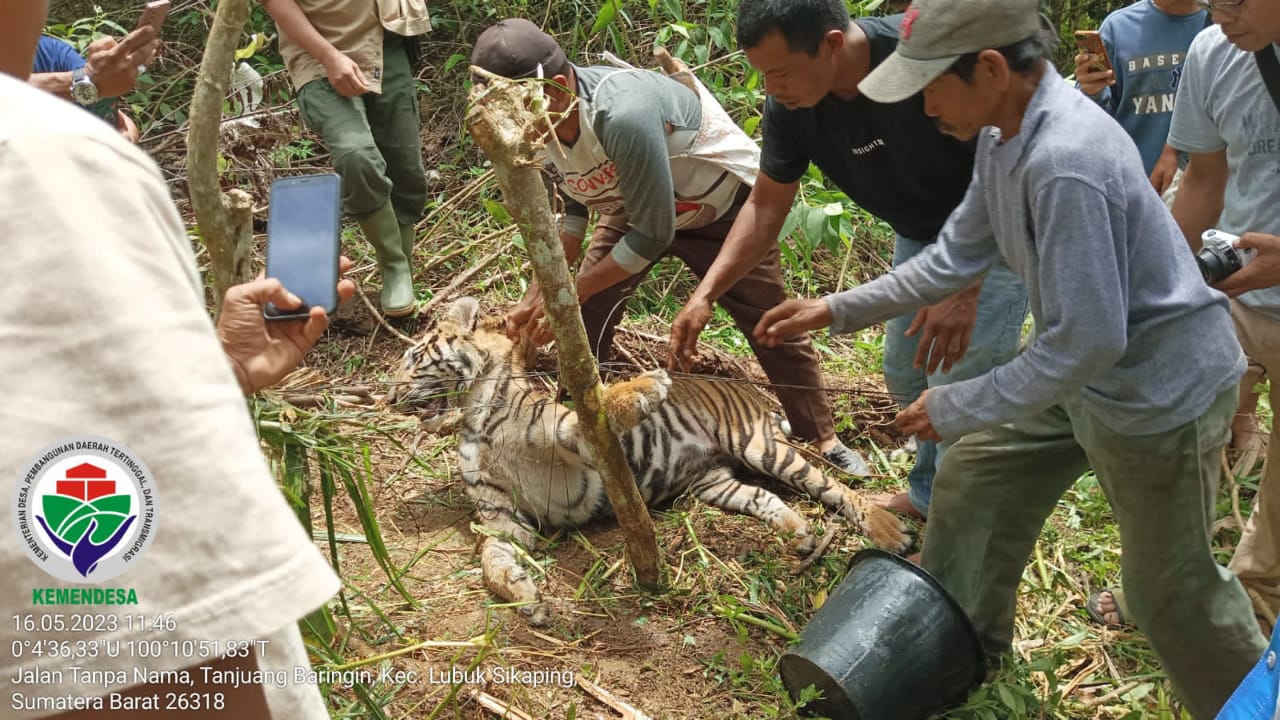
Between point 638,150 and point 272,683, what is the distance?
2858 mm

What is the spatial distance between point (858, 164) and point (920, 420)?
3.88 feet

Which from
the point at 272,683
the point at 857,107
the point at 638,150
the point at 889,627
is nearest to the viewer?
the point at 272,683

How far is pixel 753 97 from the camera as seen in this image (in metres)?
6.05

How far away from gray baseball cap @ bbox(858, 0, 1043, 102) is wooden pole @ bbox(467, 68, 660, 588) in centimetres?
103

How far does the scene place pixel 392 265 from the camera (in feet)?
18.3

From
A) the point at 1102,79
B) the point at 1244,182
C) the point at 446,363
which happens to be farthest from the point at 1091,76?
the point at 446,363

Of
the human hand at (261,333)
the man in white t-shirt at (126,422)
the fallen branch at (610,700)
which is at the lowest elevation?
the fallen branch at (610,700)

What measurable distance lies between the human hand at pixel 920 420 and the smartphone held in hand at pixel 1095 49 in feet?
8.36

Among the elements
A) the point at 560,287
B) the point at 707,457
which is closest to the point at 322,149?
the point at 707,457

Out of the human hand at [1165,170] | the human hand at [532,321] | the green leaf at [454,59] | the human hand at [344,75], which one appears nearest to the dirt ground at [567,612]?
the human hand at [532,321]

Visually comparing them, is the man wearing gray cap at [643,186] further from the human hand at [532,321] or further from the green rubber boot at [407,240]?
the green rubber boot at [407,240]

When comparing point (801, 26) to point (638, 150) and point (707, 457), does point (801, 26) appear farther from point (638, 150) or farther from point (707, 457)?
point (707, 457)

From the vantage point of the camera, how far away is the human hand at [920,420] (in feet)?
8.83

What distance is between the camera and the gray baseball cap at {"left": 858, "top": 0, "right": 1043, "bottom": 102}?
2316 mm
